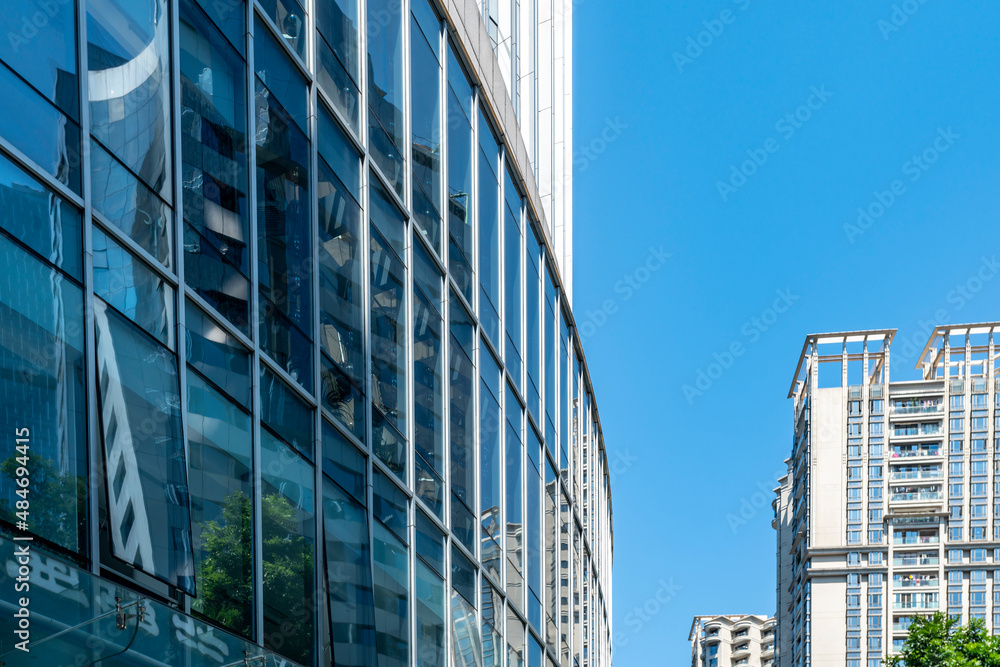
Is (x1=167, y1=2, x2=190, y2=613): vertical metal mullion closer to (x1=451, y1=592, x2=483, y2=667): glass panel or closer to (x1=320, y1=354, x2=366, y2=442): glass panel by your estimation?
(x1=320, y1=354, x2=366, y2=442): glass panel

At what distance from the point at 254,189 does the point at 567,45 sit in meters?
18.7

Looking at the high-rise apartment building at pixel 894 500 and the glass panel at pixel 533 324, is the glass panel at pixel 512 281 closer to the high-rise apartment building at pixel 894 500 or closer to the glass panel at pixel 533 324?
the glass panel at pixel 533 324

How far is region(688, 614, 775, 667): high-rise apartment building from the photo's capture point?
172m

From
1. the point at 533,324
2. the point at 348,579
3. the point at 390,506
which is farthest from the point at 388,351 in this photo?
the point at 533,324

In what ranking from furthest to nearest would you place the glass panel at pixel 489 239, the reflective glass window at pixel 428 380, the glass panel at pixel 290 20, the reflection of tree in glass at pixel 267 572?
the glass panel at pixel 489 239 → the reflective glass window at pixel 428 380 → the glass panel at pixel 290 20 → the reflection of tree in glass at pixel 267 572

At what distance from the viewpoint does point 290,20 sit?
39.7 ft

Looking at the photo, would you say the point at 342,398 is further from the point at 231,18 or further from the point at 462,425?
the point at 462,425

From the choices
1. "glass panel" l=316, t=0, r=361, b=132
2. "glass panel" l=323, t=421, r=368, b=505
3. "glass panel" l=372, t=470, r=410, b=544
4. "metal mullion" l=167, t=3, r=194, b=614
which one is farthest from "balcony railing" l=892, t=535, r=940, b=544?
"metal mullion" l=167, t=3, r=194, b=614

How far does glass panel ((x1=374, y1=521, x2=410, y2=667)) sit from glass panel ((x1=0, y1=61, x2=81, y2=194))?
20.5 ft

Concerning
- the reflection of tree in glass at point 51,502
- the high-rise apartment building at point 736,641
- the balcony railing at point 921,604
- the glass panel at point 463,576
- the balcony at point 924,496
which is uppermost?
the balcony at point 924,496

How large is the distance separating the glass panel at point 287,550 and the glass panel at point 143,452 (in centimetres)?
159

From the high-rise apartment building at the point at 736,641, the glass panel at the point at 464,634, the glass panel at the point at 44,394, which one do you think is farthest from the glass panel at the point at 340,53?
the high-rise apartment building at the point at 736,641

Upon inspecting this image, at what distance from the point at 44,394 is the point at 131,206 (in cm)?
186

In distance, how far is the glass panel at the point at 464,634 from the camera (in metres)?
15.8
